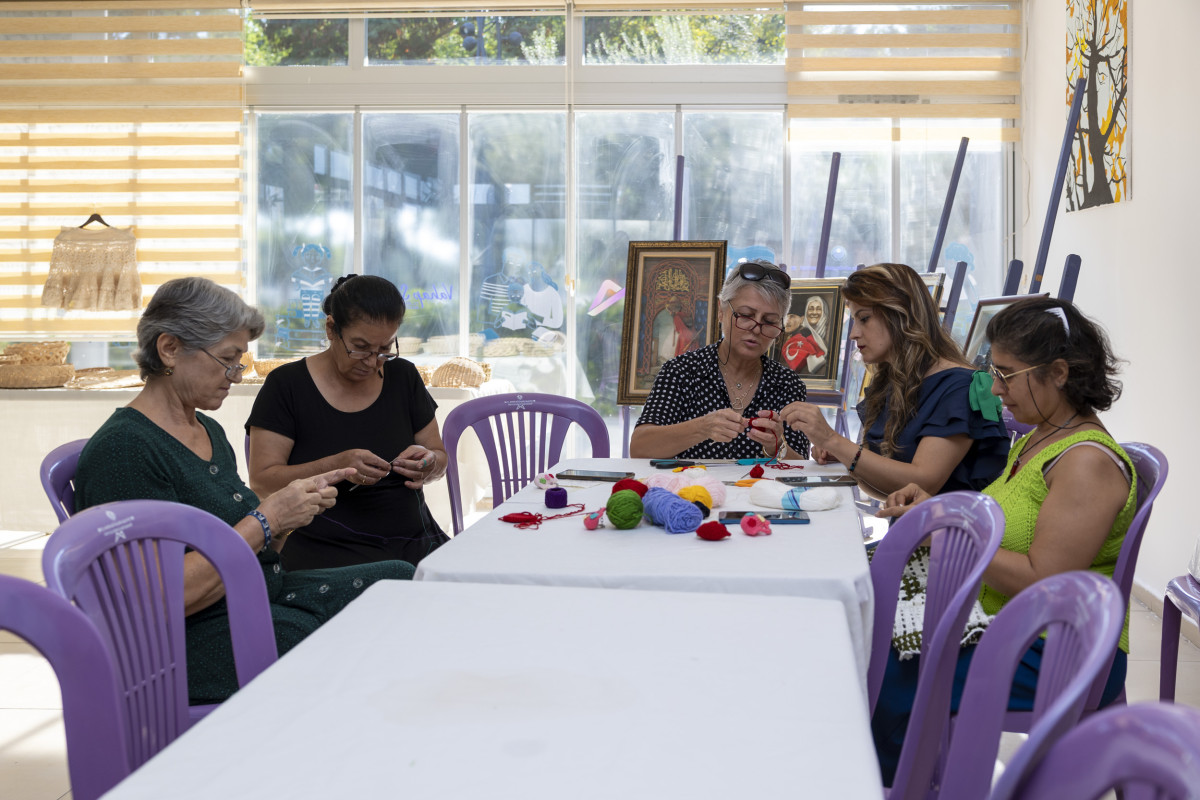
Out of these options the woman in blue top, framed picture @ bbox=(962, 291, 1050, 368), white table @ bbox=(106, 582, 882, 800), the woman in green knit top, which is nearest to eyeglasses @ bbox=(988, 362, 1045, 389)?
the woman in green knit top

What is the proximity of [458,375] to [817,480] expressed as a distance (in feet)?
12.0

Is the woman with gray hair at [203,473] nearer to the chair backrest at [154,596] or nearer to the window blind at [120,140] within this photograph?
the chair backrest at [154,596]

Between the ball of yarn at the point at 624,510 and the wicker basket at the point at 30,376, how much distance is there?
489cm

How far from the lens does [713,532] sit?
1.86 meters

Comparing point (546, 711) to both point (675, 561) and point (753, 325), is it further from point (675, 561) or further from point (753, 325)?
point (753, 325)

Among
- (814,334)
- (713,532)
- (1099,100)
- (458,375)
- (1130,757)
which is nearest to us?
(1130,757)

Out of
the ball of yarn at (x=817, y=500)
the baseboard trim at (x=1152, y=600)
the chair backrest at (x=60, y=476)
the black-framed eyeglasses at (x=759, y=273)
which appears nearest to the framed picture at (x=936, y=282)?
the baseboard trim at (x=1152, y=600)

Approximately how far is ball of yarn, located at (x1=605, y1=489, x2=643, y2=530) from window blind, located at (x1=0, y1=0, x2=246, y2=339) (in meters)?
5.38

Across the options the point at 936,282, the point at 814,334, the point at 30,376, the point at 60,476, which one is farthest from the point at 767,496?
the point at 30,376

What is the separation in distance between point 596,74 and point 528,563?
5.33 meters

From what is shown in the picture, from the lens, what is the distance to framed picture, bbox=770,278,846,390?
16.0 ft

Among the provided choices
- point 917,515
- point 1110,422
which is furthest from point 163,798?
point 1110,422

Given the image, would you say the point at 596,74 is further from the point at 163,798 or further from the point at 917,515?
the point at 163,798

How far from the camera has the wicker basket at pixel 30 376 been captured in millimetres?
5625
